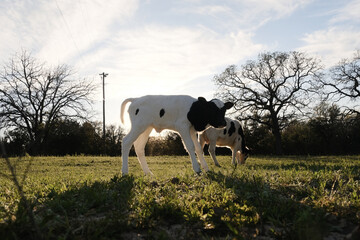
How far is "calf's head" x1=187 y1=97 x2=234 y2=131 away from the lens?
24.2 feet

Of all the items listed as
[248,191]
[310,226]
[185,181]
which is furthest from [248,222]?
[185,181]

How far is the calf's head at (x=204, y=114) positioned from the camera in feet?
24.2

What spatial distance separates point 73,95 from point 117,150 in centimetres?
878

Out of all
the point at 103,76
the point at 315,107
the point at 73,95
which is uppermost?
the point at 103,76

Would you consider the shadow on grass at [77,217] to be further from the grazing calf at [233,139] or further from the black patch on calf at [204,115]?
the grazing calf at [233,139]

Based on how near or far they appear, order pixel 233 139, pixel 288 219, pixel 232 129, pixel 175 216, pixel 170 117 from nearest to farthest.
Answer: pixel 288 219
pixel 175 216
pixel 170 117
pixel 232 129
pixel 233 139

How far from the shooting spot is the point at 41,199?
14.0ft

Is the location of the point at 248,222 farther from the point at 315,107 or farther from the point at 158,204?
the point at 315,107

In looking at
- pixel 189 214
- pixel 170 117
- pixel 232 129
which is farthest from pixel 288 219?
pixel 232 129

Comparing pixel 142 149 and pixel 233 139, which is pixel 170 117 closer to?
pixel 142 149

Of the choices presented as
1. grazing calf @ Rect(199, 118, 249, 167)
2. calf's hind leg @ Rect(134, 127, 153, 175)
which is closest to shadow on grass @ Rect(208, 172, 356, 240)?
calf's hind leg @ Rect(134, 127, 153, 175)

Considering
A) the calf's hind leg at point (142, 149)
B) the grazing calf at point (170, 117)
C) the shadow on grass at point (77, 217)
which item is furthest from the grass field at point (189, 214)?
the calf's hind leg at point (142, 149)

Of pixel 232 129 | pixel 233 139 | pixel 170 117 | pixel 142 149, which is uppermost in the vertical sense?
pixel 232 129

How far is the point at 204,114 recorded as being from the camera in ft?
24.5
